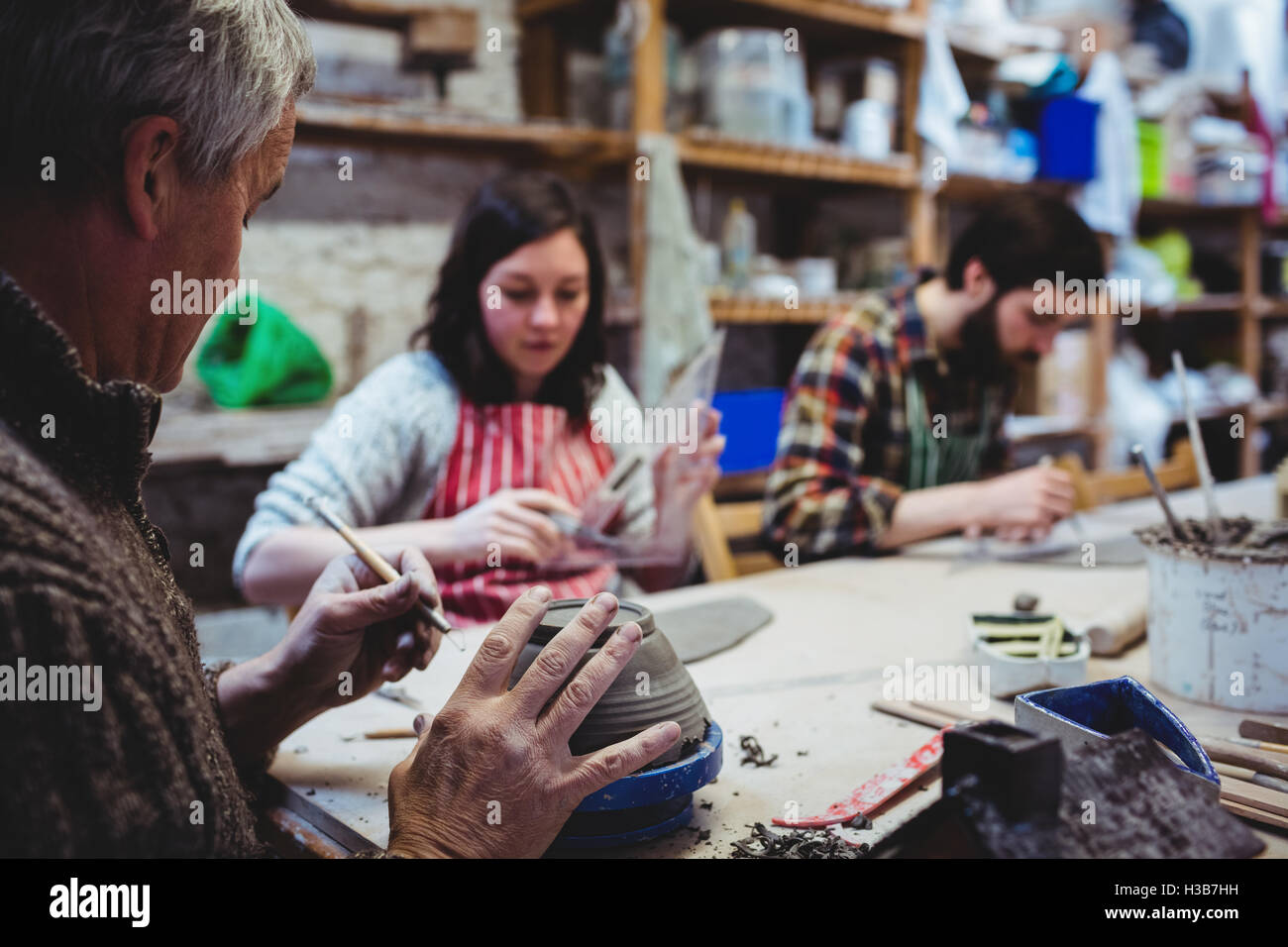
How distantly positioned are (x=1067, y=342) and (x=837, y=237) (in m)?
1.40

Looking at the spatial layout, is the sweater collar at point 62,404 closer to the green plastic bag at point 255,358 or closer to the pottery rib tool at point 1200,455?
the pottery rib tool at point 1200,455

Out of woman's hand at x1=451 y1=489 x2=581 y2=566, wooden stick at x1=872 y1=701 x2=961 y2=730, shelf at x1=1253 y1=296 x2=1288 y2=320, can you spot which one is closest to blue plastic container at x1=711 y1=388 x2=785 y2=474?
woman's hand at x1=451 y1=489 x2=581 y2=566

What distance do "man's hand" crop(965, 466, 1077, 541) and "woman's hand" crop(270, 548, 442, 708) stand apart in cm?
154

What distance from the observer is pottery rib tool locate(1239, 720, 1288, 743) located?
3.84 feet

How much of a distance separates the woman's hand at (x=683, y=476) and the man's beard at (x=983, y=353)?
89 cm

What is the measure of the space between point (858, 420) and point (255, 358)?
164 centimetres

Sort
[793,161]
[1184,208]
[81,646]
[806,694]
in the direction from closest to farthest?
[81,646]
[806,694]
[793,161]
[1184,208]

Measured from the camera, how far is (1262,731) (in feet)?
3.87

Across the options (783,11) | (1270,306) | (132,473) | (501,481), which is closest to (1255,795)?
(132,473)

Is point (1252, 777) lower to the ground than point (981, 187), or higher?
lower

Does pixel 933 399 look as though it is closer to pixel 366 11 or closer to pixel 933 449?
pixel 933 449

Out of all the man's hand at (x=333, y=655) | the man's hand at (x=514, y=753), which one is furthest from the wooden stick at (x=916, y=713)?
the man's hand at (x=333, y=655)

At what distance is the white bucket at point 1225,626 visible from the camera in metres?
1.29
